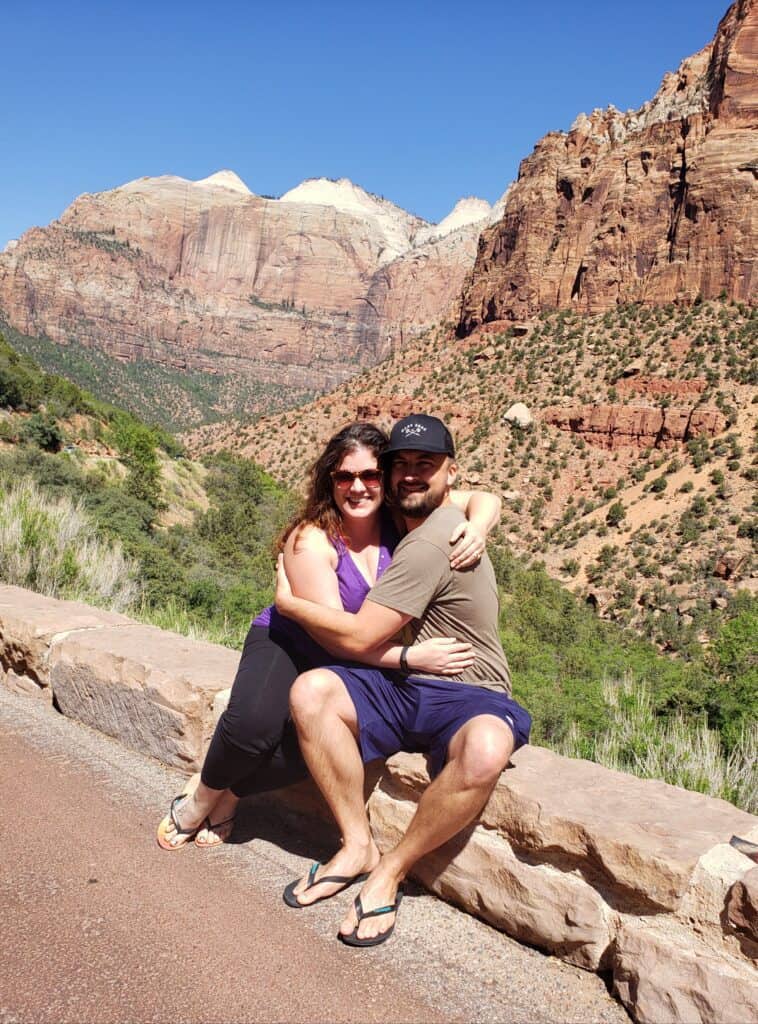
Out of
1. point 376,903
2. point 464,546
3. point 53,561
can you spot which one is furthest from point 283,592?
point 53,561

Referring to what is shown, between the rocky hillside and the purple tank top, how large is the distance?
727 inches

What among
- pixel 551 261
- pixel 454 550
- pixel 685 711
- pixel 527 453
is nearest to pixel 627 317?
pixel 551 261

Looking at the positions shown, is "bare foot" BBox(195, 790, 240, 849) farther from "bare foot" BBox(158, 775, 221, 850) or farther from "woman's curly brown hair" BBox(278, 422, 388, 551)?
"woman's curly brown hair" BBox(278, 422, 388, 551)

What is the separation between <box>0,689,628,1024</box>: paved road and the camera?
2.08m

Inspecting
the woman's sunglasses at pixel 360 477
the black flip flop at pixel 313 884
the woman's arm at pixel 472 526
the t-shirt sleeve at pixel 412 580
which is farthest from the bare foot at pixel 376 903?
the woman's sunglasses at pixel 360 477

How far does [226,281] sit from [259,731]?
179m

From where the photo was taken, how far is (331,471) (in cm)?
314

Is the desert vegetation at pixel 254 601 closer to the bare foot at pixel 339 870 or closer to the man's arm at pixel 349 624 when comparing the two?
the bare foot at pixel 339 870

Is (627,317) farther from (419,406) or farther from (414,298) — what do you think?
(414,298)

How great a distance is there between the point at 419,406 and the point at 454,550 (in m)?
47.1

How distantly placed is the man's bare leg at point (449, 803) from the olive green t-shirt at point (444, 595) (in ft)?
1.20

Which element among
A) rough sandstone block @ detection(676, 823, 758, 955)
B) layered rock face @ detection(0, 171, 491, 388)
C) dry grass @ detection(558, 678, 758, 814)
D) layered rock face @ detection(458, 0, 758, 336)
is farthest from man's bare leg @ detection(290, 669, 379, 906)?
layered rock face @ detection(0, 171, 491, 388)

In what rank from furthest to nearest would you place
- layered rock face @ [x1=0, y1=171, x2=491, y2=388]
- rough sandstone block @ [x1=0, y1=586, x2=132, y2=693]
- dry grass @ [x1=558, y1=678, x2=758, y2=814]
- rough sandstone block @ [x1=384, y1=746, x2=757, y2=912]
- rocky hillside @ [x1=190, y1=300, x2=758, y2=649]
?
1. layered rock face @ [x1=0, y1=171, x2=491, y2=388]
2. rocky hillside @ [x1=190, y1=300, x2=758, y2=649]
3. rough sandstone block @ [x1=0, y1=586, x2=132, y2=693]
4. dry grass @ [x1=558, y1=678, x2=758, y2=814]
5. rough sandstone block @ [x1=384, y1=746, x2=757, y2=912]

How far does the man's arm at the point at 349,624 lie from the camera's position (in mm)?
2771
